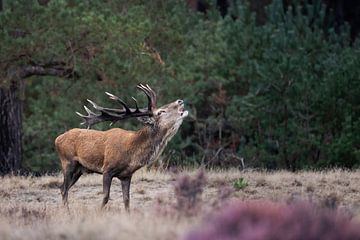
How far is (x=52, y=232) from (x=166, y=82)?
53.6ft

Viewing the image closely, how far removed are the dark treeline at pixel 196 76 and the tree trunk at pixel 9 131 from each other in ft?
0.07

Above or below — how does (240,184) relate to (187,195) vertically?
below

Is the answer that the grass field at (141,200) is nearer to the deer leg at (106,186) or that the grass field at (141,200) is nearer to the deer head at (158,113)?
the deer leg at (106,186)

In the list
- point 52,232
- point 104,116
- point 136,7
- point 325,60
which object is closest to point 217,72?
point 325,60

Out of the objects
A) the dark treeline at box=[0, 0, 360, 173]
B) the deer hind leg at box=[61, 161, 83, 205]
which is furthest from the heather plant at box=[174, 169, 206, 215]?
the dark treeline at box=[0, 0, 360, 173]

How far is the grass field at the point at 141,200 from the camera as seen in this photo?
9523 mm

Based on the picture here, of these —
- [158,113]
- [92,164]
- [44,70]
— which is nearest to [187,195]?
[158,113]

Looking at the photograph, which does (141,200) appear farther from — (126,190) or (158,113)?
(158,113)

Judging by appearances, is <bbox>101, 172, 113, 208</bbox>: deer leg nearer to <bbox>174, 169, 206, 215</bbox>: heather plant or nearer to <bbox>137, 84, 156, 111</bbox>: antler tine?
<bbox>137, 84, 156, 111</bbox>: antler tine

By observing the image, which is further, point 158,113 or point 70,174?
point 70,174

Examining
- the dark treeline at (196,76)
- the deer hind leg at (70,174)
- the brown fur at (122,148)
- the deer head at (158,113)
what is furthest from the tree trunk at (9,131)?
the deer head at (158,113)

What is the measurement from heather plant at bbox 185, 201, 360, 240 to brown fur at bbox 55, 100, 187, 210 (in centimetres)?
564

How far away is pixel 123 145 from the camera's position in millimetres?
14633

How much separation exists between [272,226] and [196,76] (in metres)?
19.4
